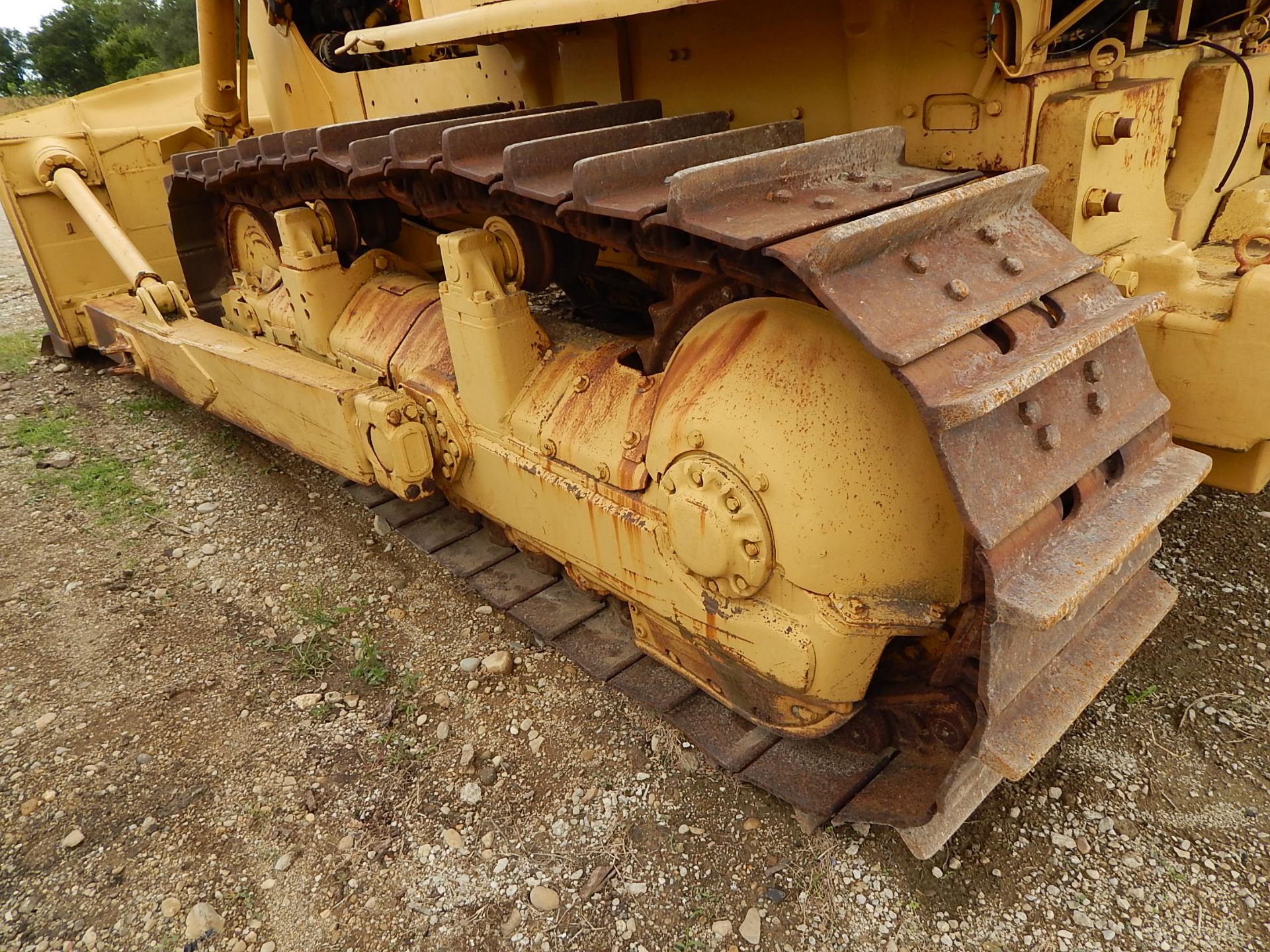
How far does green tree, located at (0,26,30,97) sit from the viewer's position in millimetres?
30734

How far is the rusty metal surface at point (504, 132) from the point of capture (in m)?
2.22

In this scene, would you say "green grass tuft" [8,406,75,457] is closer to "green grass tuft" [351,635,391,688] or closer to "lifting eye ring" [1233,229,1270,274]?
"green grass tuft" [351,635,391,688]

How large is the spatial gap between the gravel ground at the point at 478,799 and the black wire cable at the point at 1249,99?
1.20 metres

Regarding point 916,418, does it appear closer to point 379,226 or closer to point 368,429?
Result: point 368,429

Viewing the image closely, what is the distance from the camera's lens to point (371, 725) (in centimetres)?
258

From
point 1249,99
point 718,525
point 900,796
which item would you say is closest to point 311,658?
point 718,525

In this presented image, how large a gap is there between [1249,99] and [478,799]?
286cm

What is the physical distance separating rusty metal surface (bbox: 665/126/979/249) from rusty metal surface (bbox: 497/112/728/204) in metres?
0.36

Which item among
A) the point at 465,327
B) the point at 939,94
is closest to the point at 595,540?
the point at 465,327

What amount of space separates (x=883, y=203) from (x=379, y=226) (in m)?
2.16

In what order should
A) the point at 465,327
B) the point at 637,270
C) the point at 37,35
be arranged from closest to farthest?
the point at 465,327 → the point at 637,270 → the point at 37,35

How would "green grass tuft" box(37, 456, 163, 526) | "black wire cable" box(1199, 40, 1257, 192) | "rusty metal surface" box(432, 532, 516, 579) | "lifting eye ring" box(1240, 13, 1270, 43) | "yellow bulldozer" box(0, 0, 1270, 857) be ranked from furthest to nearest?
A: "green grass tuft" box(37, 456, 163, 526), "rusty metal surface" box(432, 532, 516, 579), "lifting eye ring" box(1240, 13, 1270, 43), "black wire cable" box(1199, 40, 1257, 192), "yellow bulldozer" box(0, 0, 1270, 857)

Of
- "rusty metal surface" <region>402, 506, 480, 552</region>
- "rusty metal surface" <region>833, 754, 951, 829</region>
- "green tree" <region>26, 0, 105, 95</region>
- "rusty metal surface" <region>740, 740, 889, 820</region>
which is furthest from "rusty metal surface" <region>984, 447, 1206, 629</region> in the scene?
"green tree" <region>26, 0, 105, 95</region>

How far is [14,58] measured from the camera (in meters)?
30.9
